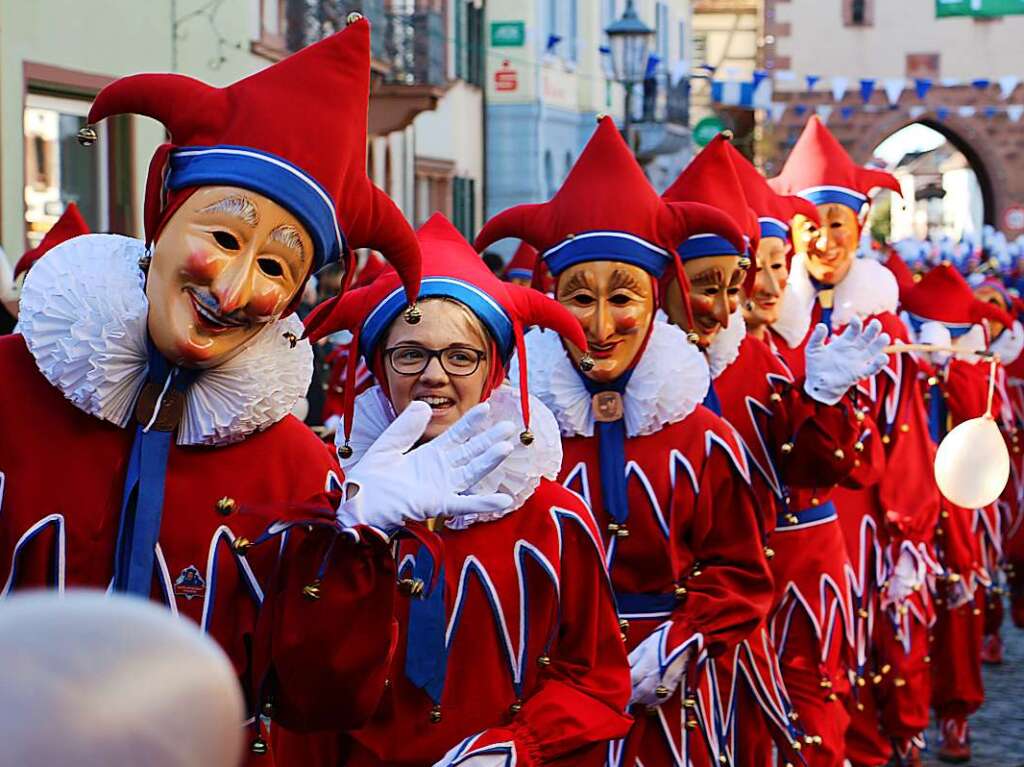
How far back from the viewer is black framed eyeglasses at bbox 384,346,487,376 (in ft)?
12.0

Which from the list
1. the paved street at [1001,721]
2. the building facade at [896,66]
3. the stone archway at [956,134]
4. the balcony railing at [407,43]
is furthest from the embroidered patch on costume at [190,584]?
the building facade at [896,66]

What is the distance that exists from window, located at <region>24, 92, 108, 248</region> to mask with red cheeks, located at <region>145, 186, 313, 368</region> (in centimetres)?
827

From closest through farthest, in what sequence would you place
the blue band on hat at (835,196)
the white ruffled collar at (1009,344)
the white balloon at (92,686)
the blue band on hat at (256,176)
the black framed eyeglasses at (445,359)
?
the white balloon at (92,686), the blue band on hat at (256,176), the black framed eyeglasses at (445,359), the blue band on hat at (835,196), the white ruffled collar at (1009,344)

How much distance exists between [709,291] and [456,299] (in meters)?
1.99

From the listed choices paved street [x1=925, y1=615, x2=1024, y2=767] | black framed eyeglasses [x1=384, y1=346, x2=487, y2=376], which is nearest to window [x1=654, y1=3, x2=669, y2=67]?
paved street [x1=925, y1=615, x2=1024, y2=767]

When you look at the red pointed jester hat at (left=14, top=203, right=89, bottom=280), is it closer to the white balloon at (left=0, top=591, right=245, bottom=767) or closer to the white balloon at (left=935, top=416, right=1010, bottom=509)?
the white balloon at (left=935, top=416, right=1010, bottom=509)

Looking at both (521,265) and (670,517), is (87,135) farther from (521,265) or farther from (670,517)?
(521,265)

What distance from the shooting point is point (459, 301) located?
3.70 m

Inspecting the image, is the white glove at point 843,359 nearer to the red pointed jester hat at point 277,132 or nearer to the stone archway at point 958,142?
the red pointed jester hat at point 277,132

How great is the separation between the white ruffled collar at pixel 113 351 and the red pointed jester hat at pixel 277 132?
0.12m

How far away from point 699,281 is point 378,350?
6.43 ft

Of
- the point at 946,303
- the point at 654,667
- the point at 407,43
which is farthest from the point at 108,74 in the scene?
the point at 654,667

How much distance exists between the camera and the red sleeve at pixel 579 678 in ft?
11.6

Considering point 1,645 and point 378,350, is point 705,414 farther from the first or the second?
point 1,645
